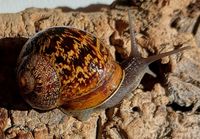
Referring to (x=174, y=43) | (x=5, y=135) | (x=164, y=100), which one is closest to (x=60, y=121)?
(x=5, y=135)

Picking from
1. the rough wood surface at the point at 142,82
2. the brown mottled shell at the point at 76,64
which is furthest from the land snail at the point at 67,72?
the rough wood surface at the point at 142,82

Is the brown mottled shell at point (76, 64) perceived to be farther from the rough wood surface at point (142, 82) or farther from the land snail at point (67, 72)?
the rough wood surface at point (142, 82)

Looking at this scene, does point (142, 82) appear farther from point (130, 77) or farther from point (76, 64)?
point (76, 64)

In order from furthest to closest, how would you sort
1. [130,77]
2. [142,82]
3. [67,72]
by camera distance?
[142,82] → [130,77] → [67,72]

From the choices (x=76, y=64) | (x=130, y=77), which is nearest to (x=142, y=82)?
(x=130, y=77)

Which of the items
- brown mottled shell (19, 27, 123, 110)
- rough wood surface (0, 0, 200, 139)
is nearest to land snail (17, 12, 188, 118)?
brown mottled shell (19, 27, 123, 110)

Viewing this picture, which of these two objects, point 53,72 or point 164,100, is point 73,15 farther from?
point 164,100

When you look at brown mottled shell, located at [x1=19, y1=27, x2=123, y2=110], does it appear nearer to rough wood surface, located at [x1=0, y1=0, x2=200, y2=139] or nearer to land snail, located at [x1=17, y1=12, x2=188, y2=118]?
land snail, located at [x1=17, y1=12, x2=188, y2=118]
